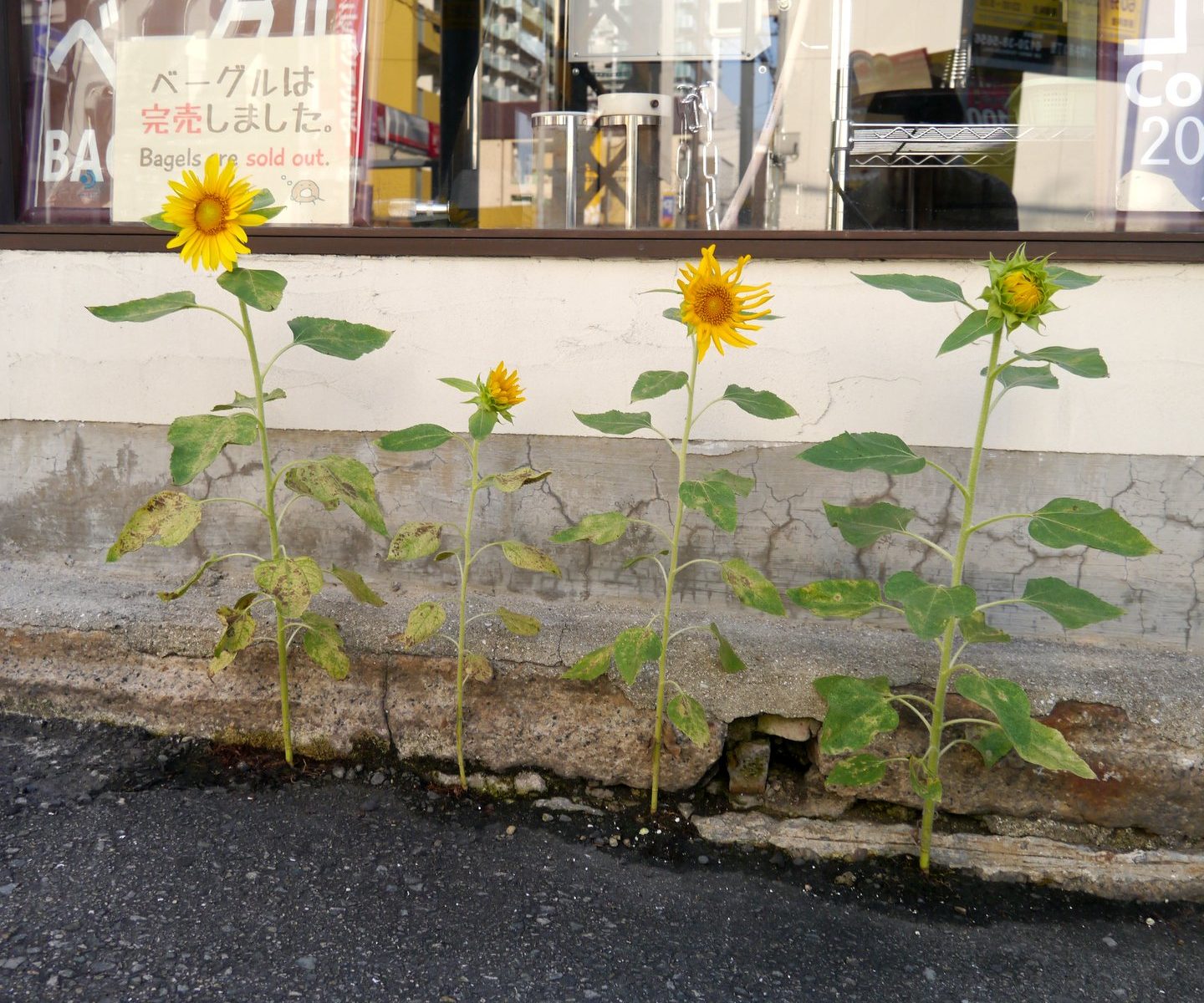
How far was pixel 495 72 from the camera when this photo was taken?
3475 millimetres

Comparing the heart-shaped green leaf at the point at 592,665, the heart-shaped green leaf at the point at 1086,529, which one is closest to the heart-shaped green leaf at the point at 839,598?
the heart-shaped green leaf at the point at 1086,529

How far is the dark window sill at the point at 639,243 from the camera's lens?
2873mm

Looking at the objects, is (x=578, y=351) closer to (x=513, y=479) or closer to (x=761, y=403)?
(x=513, y=479)

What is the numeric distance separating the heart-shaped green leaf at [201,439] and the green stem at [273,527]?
12 centimetres

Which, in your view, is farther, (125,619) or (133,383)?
(133,383)

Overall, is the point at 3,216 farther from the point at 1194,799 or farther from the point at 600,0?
the point at 1194,799

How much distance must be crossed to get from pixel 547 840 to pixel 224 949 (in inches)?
29.7

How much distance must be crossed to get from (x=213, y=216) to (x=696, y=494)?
1210 mm

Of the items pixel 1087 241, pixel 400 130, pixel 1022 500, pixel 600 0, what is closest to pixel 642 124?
pixel 600 0

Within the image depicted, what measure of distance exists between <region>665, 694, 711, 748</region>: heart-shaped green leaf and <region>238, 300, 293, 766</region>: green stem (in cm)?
92

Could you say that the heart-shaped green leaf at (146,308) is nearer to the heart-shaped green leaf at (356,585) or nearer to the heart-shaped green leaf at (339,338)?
the heart-shaped green leaf at (339,338)

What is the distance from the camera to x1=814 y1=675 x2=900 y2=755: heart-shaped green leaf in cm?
228

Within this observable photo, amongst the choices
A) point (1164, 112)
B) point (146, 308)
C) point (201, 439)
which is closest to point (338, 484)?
point (201, 439)

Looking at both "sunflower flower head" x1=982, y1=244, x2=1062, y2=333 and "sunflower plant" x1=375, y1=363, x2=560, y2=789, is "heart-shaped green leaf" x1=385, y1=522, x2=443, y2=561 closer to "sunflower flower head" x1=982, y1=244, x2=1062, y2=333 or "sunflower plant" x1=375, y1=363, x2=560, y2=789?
"sunflower plant" x1=375, y1=363, x2=560, y2=789
